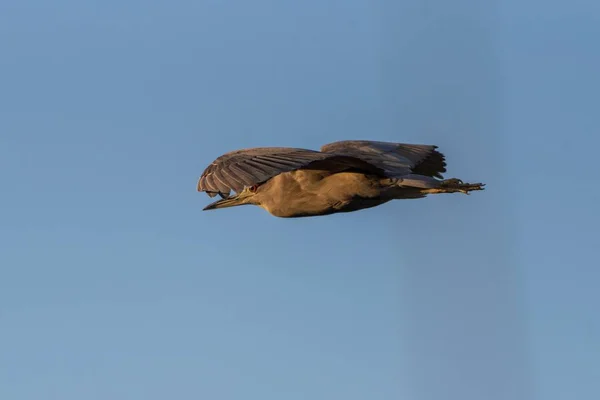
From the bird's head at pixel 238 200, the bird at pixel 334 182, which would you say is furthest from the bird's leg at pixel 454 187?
the bird's head at pixel 238 200

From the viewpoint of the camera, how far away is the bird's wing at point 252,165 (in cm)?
1836

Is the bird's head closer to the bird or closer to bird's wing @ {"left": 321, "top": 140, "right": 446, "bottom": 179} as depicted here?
the bird

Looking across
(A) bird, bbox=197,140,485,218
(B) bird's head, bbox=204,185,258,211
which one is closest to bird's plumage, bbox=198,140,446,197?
(A) bird, bbox=197,140,485,218

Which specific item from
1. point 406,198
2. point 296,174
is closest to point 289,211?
point 296,174

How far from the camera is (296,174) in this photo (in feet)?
68.5

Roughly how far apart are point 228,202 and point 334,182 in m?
2.38

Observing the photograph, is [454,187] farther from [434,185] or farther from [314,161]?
[314,161]

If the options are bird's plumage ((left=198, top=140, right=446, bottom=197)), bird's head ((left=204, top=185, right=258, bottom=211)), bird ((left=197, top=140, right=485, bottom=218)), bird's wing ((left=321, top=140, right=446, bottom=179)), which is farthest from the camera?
bird's head ((left=204, top=185, right=258, bottom=211))

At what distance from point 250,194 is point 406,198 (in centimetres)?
265

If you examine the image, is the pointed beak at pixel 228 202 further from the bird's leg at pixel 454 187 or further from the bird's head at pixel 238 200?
the bird's leg at pixel 454 187

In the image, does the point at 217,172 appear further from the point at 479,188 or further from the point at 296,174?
the point at 479,188

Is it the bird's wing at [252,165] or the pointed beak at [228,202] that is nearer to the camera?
the bird's wing at [252,165]

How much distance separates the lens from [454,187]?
69.3 feet

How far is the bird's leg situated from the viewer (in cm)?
2090
